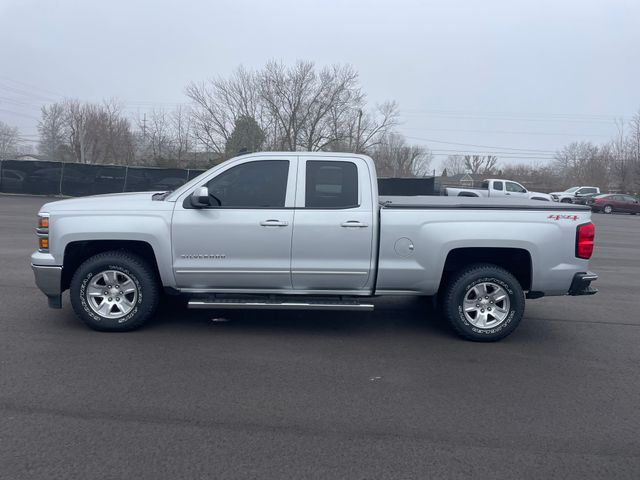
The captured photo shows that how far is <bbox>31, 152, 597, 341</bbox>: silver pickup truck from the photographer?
22.2ft

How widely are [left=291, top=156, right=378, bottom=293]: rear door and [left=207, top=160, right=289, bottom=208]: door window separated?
22 cm

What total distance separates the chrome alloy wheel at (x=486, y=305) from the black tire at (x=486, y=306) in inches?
0.4

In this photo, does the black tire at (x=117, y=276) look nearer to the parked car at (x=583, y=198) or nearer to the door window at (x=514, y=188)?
the door window at (x=514, y=188)

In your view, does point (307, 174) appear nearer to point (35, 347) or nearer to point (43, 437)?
point (35, 347)

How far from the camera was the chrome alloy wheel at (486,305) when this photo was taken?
6926 mm

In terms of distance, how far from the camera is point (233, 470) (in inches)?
154

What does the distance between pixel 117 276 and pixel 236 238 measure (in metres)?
1.37

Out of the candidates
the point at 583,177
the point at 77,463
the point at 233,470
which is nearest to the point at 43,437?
the point at 77,463

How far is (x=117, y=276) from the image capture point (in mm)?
6891

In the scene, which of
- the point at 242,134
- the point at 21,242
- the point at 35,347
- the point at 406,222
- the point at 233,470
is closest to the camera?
the point at 233,470

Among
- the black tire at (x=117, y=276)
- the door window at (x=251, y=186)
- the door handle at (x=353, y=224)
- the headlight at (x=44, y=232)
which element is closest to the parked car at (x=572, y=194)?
the door handle at (x=353, y=224)

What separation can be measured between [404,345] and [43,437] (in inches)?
146

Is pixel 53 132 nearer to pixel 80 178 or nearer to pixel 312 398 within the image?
pixel 80 178

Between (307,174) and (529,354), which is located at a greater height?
(307,174)
